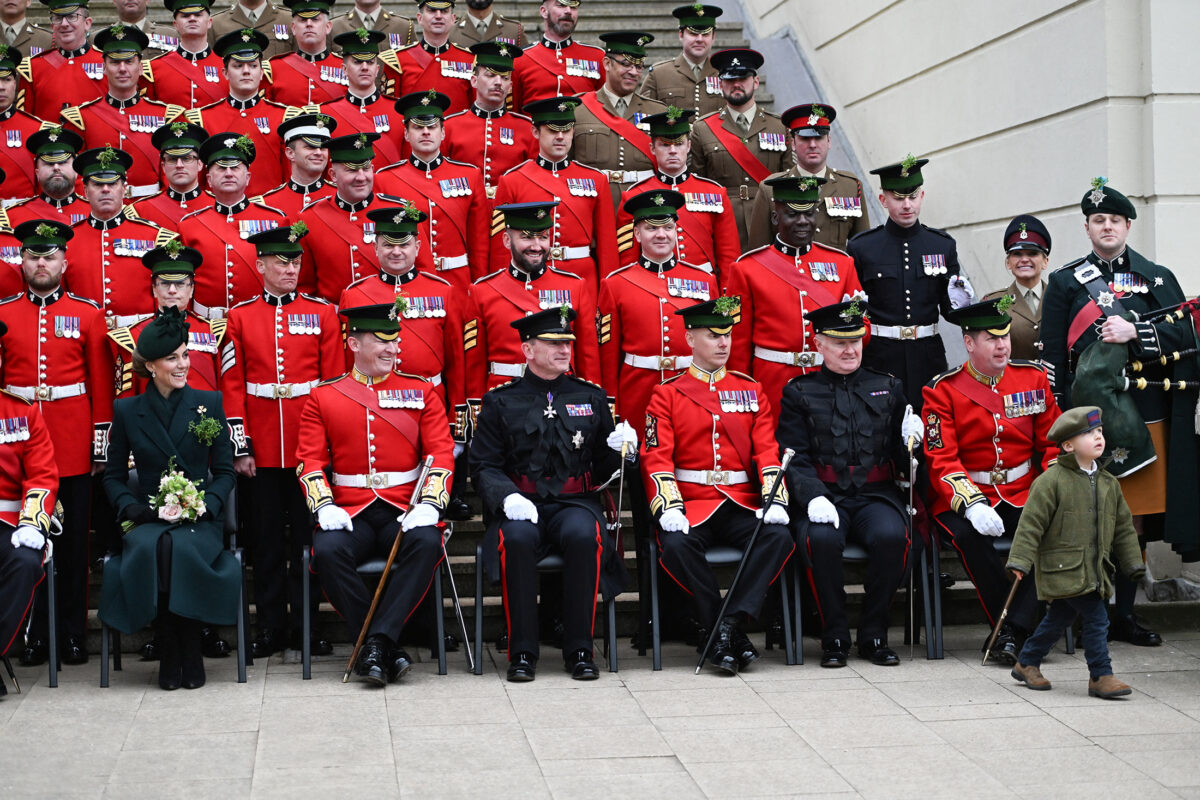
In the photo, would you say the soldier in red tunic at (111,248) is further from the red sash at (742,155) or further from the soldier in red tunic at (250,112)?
the red sash at (742,155)

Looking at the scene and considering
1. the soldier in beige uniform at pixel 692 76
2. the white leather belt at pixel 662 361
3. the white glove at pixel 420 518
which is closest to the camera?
the white glove at pixel 420 518

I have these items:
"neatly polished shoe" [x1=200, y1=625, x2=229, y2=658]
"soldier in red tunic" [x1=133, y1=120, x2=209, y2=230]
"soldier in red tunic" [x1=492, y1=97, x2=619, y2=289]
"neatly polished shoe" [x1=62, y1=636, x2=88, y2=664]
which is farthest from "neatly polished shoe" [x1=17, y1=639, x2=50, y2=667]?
"soldier in red tunic" [x1=492, y1=97, x2=619, y2=289]

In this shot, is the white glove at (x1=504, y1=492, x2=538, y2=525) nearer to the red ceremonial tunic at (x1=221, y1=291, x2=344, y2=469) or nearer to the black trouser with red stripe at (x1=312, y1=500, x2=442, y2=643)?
the black trouser with red stripe at (x1=312, y1=500, x2=442, y2=643)

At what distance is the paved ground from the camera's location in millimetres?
5039

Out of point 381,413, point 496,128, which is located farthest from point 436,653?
point 496,128

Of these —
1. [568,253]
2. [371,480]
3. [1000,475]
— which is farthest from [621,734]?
[568,253]

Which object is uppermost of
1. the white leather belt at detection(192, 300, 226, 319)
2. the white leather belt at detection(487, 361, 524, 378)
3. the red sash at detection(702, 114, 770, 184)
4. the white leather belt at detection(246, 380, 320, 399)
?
the red sash at detection(702, 114, 770, 184)

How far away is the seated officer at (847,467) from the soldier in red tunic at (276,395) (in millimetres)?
2191

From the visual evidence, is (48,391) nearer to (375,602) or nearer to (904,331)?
(375,602)

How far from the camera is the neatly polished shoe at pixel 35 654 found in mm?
6773

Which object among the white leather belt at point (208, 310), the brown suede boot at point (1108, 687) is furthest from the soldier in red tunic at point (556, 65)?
the brown suede boot at point (1108, 687)

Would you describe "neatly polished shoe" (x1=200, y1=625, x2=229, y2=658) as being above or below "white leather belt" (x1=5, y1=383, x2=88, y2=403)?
below

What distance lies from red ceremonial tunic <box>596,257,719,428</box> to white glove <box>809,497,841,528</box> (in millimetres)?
1194

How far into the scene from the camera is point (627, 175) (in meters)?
8.97
